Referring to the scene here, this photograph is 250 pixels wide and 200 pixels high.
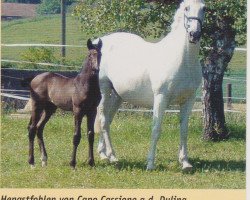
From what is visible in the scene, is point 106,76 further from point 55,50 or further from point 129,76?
point 55,50

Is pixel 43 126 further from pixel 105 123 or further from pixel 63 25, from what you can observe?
pixel 63 25

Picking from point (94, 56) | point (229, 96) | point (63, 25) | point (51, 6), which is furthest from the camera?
point (229, 96)

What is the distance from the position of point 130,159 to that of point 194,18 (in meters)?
2.05

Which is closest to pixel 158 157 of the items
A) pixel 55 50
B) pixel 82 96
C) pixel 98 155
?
pixel 98 155

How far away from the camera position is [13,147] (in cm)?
975

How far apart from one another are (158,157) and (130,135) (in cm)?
115

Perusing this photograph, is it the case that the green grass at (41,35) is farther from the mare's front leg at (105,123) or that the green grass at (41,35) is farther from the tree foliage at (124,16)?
the mare's front leg at (105,123)

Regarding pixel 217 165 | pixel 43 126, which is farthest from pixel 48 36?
pixel 217 165

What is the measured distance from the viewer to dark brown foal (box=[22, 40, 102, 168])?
8.23 m

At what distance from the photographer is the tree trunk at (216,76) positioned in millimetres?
10164

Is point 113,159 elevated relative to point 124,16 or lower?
lower

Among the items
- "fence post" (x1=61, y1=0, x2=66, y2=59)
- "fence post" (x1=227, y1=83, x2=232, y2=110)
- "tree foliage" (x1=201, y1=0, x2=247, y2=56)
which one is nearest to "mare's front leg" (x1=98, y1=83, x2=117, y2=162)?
→ "fence post" (x1=61, y1=0, x2=66, y2=59)

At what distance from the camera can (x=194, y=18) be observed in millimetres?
7844

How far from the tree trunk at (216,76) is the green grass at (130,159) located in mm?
217
